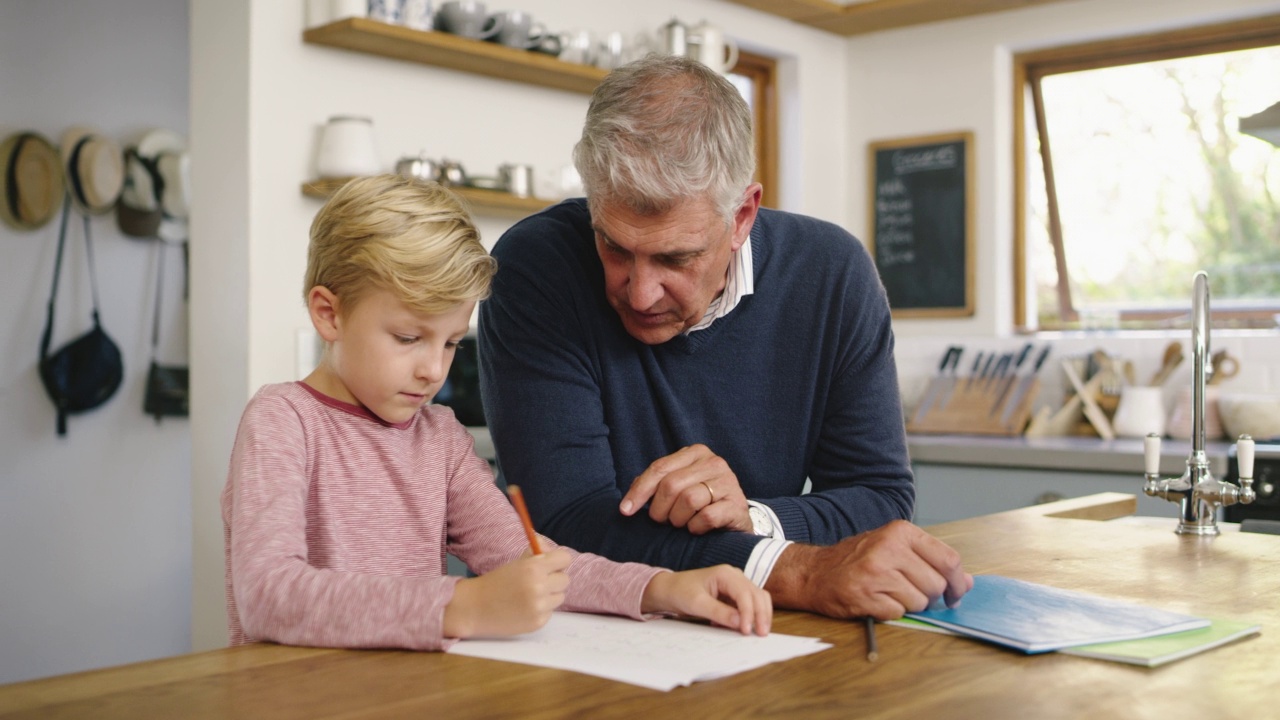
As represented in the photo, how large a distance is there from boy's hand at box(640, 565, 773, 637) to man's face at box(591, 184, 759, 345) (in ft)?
1.47

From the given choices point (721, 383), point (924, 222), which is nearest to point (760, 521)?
point (721, 383)

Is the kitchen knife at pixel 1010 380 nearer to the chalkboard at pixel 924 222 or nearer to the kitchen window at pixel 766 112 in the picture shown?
the chalkboard at pixel 924 222

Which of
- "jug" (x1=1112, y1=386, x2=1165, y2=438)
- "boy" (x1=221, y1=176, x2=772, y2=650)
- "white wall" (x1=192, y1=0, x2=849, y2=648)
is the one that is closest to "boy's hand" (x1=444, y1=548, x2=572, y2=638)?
"boy" (x1=221, y1=176, x2=772, y2=650)

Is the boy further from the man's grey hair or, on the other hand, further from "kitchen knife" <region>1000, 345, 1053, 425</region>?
"kitchen knife" <region>1000, 345, 1053, 425</region>

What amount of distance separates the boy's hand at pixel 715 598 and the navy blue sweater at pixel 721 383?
351 mm

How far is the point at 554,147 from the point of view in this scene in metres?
3.71

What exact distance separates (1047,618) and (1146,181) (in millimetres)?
3557

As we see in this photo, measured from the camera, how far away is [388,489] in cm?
136

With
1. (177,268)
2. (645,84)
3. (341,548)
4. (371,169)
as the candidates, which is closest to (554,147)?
(371,169)

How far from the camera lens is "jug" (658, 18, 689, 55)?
3.80m

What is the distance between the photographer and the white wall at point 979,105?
409cm

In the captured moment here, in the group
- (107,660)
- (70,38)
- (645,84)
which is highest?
(70,38)

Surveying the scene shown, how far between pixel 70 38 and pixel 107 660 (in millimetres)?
2135

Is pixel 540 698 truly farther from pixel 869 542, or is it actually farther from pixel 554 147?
pixel 554 147
